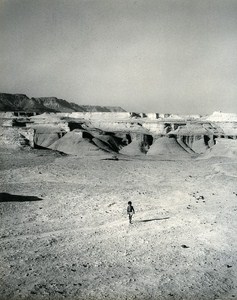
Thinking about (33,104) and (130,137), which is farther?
(33,104)

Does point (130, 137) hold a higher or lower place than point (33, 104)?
lower

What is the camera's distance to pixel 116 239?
1446 cm

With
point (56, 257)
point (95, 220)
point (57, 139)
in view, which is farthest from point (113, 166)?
point (57, 139)

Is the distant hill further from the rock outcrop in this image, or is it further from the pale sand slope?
the pale sand slope

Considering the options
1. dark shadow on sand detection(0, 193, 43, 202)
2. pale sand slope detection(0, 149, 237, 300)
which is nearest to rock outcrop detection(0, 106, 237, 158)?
dark shadow on sand detection(0, 193, 43, 202)

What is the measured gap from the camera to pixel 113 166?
33000mm

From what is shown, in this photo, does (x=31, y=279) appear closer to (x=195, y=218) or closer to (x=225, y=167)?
(x=195, y=218)

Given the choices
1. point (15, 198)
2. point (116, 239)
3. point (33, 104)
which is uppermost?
point (33, 104)

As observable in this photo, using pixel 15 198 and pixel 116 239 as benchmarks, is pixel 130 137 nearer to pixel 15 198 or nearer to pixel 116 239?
pixel 15 198

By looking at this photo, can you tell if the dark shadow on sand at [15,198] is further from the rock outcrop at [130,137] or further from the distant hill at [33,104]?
the distant hill at [33,104]

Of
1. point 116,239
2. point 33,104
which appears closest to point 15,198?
point 116,239

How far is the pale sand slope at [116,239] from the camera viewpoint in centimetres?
1065

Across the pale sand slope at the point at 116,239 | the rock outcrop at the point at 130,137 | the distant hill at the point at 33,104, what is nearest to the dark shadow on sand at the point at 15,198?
the pale sand slope at the point at 116,239

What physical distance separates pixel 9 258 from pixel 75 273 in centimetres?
266
